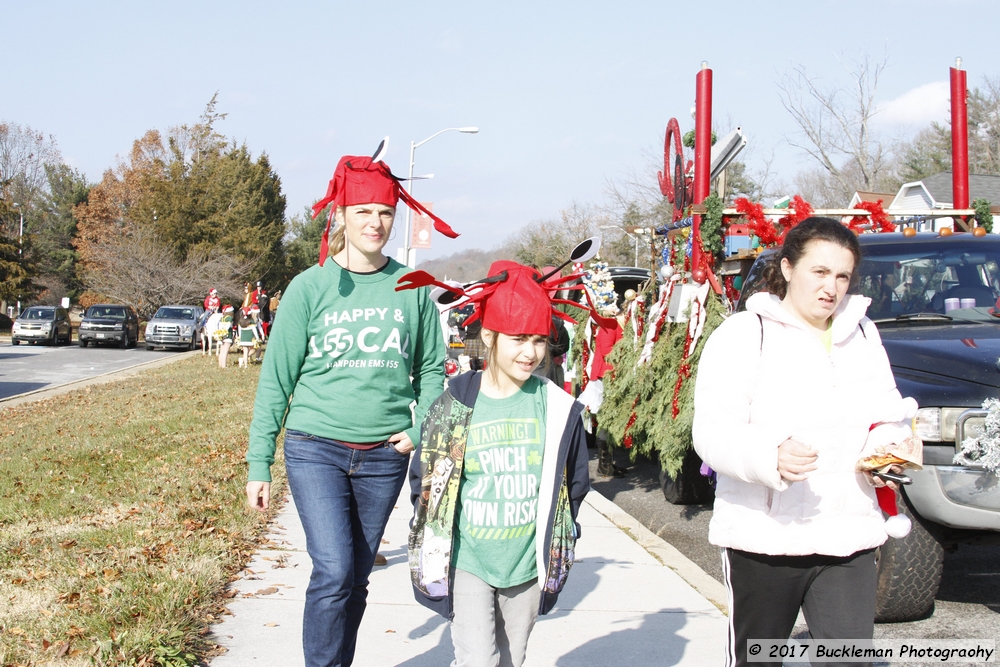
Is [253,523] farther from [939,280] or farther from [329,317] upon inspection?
[939,280]

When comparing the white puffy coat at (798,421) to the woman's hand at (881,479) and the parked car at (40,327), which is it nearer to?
the woman's hand at (881,479)

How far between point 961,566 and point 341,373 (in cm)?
467

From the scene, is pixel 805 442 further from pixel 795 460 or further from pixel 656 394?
pixel 656 394

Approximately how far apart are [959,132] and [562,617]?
5561 mm

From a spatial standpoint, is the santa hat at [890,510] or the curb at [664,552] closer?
the santa hat at [890,510]

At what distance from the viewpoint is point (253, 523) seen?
614cm

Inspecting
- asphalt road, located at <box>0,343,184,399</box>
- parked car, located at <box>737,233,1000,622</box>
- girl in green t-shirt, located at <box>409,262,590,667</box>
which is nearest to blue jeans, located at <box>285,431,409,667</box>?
girl in green t-shirt, located at <box>409,262,590,667</box>

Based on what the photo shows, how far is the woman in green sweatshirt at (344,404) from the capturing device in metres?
3.22

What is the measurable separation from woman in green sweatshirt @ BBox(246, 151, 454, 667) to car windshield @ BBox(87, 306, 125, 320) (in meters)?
33.7

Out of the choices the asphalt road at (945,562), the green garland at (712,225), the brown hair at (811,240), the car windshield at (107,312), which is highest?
the car windshield at (107,312)

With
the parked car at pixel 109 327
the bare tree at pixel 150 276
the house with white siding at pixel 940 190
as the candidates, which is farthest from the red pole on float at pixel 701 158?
the bare tree at pixel 150 276

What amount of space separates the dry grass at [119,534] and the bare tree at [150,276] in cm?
3316

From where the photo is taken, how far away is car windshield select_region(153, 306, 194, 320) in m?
33.6

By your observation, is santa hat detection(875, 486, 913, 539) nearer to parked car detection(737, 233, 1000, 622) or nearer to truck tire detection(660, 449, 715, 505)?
parked car detection(737, 233, 1000, 622)
